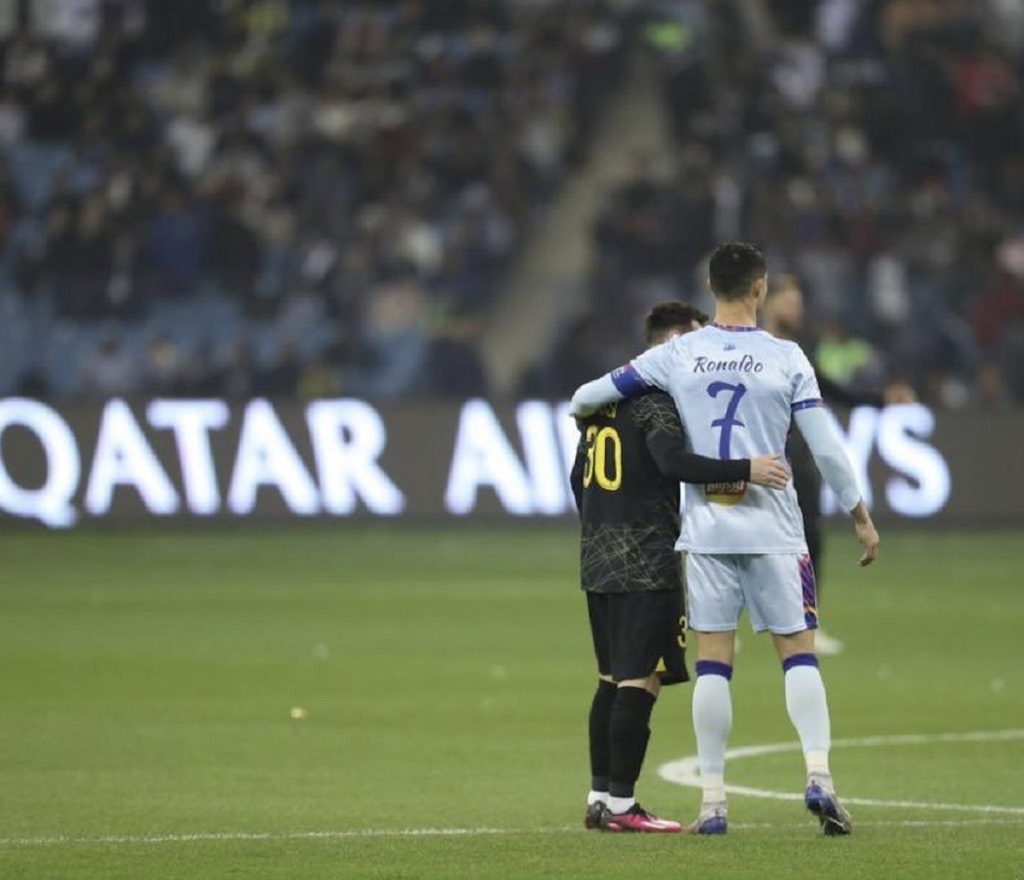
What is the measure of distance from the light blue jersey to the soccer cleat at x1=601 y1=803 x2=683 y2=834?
38.3 inches

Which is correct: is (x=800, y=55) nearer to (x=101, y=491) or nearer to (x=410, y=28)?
(x=410, y=28)

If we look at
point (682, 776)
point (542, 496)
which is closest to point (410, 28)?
point (542, 496)

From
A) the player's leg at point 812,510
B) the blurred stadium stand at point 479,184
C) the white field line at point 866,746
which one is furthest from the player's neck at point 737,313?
the blurred stadium stand at point 479,184

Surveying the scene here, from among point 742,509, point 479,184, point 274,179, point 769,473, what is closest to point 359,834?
point 742,509

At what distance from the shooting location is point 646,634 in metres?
8.66

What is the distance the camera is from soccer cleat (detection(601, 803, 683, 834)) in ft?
28.2

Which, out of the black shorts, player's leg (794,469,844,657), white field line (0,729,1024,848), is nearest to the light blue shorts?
→ the black shorts

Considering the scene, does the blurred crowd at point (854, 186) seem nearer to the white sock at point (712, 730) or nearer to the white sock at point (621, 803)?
the white sock at point (621, 803)

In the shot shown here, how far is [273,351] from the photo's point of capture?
91.3ft

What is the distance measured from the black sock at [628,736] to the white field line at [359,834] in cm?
23

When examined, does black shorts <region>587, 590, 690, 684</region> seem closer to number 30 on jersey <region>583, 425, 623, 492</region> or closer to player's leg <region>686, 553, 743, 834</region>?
player's leg <region>686, 553, 743, 834</region>

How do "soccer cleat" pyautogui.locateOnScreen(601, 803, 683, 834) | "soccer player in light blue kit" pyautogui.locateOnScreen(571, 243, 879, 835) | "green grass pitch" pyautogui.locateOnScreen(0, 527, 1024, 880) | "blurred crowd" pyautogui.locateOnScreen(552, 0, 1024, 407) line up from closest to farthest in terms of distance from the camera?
"green grass pitch" pyautogui.locateOnScreen(0, 527, 1024, 880), "soccer player in light blue kit" pyautogui.locateOnScreen(571, 243, 879, 835), "soccer cleat" pyautogui.locateOnScreen(601, 803, 683, 834), "blurred crowd" pyautogui.locateOnScreen(552, 0, 1024, 407)

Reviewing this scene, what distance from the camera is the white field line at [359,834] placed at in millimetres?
8430

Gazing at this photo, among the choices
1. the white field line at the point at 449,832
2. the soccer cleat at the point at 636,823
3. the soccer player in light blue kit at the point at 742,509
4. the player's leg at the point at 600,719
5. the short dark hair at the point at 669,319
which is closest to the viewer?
the soccer player in light blue kit at the point at 742,509
